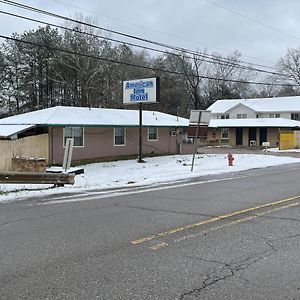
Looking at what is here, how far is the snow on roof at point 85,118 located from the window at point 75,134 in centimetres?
64

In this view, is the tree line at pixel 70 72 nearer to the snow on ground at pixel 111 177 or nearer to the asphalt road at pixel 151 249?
the snow on ground at pixel 111 177

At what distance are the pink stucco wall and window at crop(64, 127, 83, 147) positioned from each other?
0.98 ft

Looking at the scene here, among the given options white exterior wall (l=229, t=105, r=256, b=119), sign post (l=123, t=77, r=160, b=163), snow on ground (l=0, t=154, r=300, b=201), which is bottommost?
snow on ground (l=0, t=154, r=300, b=201)

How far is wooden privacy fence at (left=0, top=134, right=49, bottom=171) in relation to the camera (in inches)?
844

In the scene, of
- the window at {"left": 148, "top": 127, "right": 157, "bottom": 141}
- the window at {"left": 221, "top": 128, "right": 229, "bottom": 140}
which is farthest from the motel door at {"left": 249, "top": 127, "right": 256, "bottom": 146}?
the window at {"left": 148, "top": 127, "right": 157, "bottom": 141}

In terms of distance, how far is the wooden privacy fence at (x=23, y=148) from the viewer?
70.3 feet

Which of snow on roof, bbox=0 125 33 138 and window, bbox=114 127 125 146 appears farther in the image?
window, bbox=114 127 125 146

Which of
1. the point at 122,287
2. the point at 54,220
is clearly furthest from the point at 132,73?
the point at 122,287

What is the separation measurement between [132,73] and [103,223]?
53427 millimetres

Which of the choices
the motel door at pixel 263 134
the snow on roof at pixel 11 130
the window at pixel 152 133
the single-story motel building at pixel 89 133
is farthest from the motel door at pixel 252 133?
the snow on roof at pixel 11 130

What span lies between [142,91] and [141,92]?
97mm

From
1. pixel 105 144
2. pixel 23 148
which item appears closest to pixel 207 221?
pixel 23 148

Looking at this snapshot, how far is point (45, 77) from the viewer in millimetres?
59094

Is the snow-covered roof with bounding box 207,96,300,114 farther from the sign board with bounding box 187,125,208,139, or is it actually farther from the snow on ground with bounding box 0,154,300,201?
the sign board with bounding box 187,125,208,139
